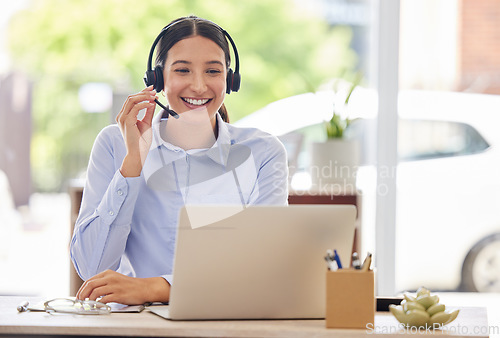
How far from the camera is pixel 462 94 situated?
4180mm

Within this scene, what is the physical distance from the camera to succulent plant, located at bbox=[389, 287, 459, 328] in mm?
1290

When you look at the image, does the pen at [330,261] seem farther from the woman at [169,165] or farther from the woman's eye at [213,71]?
the woman's eye at [213,71]

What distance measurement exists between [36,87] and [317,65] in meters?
1.76

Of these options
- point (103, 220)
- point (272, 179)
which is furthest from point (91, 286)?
point (272, 179)

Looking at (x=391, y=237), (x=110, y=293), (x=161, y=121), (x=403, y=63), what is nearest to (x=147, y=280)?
(x=110, y=293)

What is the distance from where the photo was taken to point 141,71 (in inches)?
176

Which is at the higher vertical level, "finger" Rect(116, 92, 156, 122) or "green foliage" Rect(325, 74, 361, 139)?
"green foliage" Rect(325, 74, 361, 139)

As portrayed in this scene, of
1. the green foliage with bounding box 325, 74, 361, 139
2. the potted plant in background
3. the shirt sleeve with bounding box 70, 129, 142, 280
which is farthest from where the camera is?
the green foliage with bounding box 325, 74, 361, 139

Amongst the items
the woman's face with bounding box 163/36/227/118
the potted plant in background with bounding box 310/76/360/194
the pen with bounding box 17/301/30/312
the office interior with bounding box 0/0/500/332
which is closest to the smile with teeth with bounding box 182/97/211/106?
the woman's face with bounding box 163/36/227/118

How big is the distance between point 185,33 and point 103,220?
58cm

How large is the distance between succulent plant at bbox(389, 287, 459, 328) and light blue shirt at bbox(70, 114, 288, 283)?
645mm

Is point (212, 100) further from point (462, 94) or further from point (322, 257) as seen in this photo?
point (462, 94)

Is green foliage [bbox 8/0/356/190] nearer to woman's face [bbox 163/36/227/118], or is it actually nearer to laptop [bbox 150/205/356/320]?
woman's face [bbox 163/36/227/118]

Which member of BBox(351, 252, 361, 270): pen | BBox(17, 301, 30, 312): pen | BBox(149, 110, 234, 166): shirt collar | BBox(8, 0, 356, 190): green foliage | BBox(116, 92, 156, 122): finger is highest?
BBox(8, 0, 356, 190): green foliage
